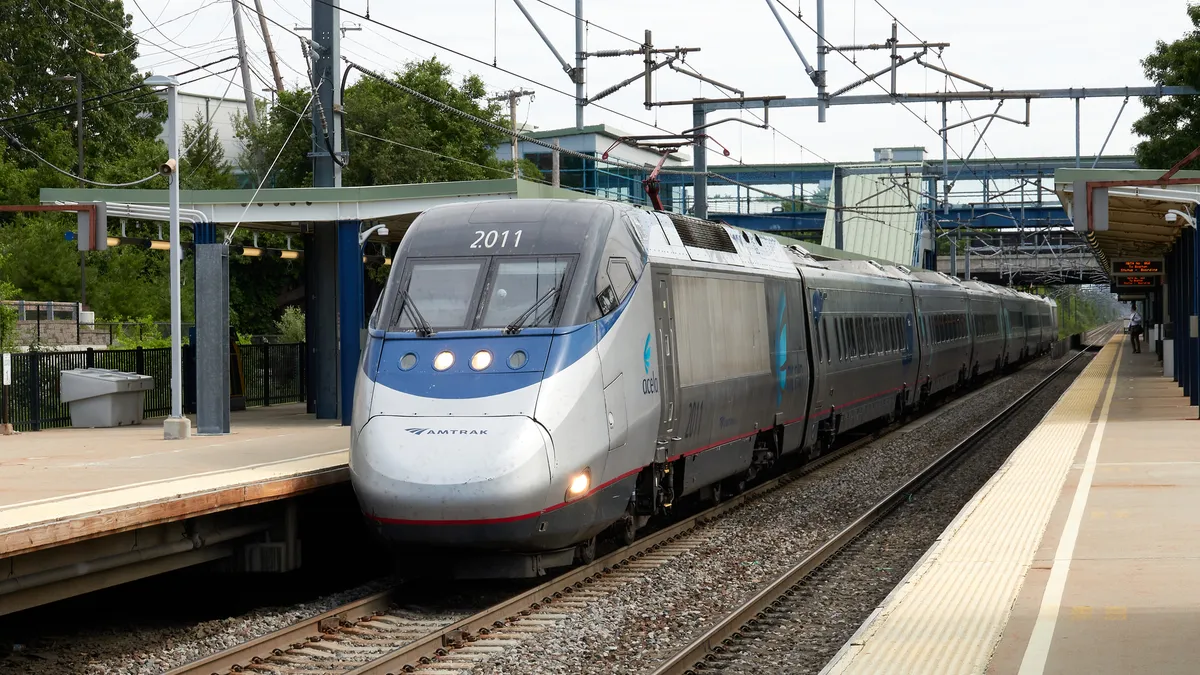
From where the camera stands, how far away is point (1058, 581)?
10016 millimetres

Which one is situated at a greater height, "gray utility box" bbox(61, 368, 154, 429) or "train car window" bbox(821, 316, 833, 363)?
"train car window" bbox(821, 316, 833, 363)

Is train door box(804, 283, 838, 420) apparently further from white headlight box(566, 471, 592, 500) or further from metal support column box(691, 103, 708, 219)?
white headlight box(566, 471, 592, 500)

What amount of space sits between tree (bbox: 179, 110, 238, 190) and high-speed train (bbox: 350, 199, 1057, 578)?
1883 inches

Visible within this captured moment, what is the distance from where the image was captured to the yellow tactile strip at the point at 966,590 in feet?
25.7

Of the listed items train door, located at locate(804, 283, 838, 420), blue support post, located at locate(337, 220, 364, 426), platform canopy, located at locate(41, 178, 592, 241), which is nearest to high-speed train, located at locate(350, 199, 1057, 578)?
train door, located at locate(804, 283, 838, 420)

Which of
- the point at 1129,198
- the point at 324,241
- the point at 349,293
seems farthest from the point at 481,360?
the point at 1129,198

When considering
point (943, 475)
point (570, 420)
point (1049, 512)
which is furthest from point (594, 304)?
point (943, 475)

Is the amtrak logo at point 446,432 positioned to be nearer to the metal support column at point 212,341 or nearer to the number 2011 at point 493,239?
the number 2011 at point 493,239

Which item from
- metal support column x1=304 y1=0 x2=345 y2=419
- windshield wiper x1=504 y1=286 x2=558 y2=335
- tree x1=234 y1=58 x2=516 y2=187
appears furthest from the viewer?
tree x1=234 y1=58 x2=516 y2=187

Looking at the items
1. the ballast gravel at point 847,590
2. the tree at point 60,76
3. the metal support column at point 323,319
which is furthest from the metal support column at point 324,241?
the tree at point 60,76

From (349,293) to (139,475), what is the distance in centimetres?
864

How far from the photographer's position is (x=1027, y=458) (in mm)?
18594

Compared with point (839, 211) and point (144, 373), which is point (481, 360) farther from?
point (839, 211)

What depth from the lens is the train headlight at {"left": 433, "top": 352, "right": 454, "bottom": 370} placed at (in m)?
11.1
